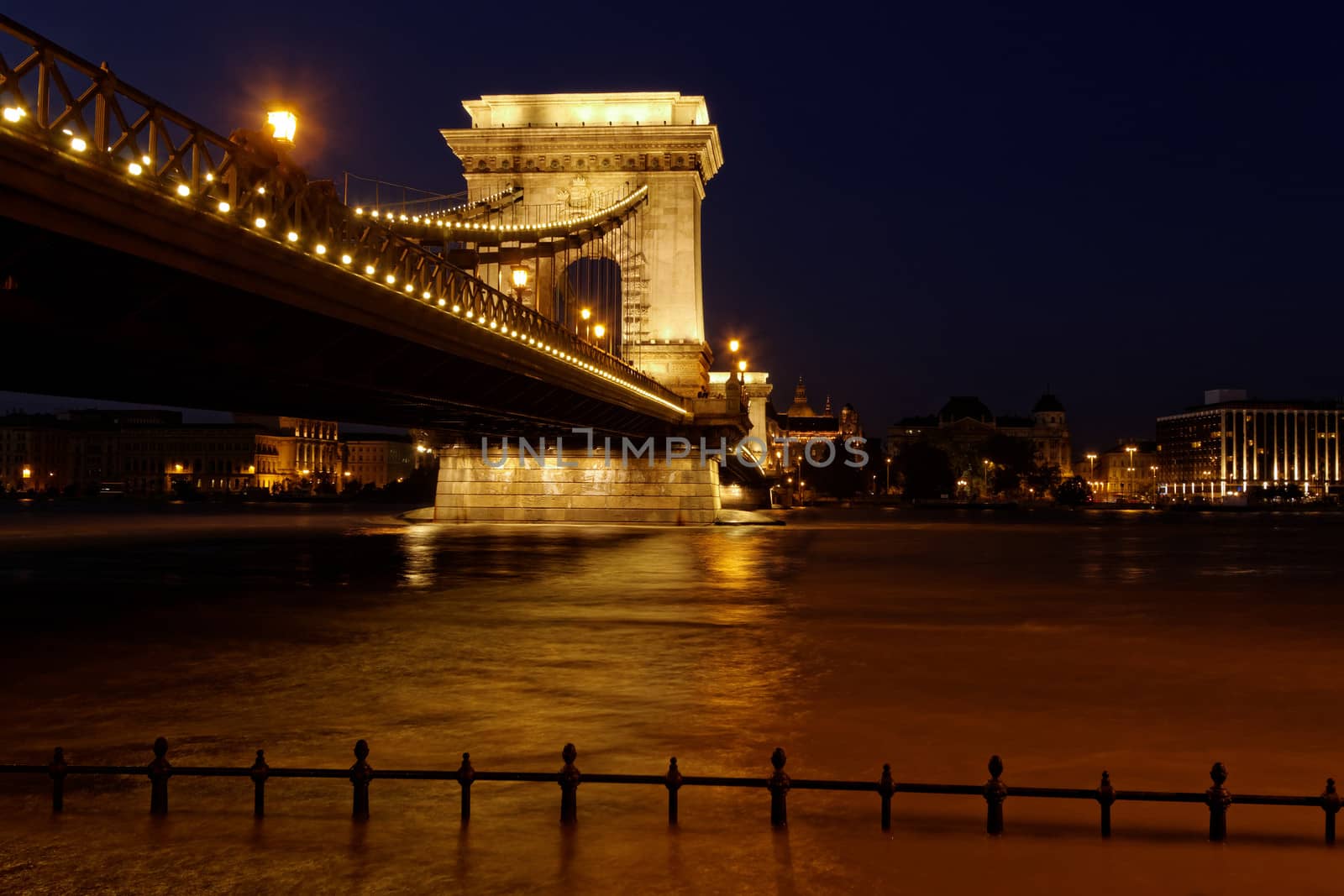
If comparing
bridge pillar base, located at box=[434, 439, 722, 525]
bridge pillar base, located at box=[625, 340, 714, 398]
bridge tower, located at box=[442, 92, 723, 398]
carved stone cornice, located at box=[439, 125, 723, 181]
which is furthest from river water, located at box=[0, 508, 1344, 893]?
carved stone cornice, located at box=[439, 125, 723, 181]

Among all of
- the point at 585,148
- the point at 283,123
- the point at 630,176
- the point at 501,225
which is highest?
the point at 585,148

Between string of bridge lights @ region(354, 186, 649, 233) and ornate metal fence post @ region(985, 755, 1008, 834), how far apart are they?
836 inches

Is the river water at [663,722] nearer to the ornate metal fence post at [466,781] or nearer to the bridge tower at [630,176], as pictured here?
the ornate metal fence post at [466,781]

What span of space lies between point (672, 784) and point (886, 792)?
1430 mm

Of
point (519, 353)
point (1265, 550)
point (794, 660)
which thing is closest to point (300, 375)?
point (519, 353)

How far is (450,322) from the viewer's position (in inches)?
1150

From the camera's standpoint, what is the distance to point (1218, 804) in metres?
7.87

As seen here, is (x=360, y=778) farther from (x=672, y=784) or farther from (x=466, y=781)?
(x=672, y=784)

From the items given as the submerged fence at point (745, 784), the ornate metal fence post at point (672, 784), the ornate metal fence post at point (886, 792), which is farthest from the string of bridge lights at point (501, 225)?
the ornate metal fence post at point (886, 792)

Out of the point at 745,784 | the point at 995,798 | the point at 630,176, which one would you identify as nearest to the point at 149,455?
the point at 630,176

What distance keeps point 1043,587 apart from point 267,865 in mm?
24389

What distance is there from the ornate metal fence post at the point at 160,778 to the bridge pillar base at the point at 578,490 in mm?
56609

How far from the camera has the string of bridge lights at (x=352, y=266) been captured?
47.9ft

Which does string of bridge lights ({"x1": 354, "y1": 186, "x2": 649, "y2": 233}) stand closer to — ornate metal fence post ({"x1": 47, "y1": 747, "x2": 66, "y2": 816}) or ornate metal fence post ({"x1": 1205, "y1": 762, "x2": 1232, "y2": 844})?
ornate metal fence post ({"x1": 47, "y1": 747, "x2": 66, "y2": 816})
